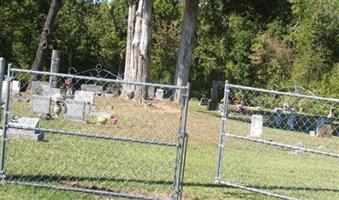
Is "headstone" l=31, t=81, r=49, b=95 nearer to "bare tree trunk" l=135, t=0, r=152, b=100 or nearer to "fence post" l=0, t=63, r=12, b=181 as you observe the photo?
"bare tree trunk" l=135, t=0, r=152, b=100

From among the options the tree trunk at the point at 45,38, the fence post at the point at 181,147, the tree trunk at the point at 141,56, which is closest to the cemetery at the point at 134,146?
the fence post at the point at 181,147

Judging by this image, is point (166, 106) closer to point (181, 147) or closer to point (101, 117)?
point (101, 117)

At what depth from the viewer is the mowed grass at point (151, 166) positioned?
9.67 metres

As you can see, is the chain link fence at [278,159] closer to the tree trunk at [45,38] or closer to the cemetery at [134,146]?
the cemetery at [134,146]

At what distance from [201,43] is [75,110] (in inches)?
1941

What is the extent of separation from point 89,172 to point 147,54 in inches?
657

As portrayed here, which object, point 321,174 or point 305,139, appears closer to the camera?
point 321,174

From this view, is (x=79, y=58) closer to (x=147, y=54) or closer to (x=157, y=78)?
(x=157, y=78)

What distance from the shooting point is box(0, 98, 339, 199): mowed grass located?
9672mm

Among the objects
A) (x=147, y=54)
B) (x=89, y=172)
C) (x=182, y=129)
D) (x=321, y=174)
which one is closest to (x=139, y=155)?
(x=89, y=172)

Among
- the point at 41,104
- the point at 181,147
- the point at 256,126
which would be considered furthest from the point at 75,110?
the point at 181,147

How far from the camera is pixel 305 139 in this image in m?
23.8

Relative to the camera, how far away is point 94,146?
45.6 feet

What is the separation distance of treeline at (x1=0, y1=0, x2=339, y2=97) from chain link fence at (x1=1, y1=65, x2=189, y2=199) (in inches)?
1222
